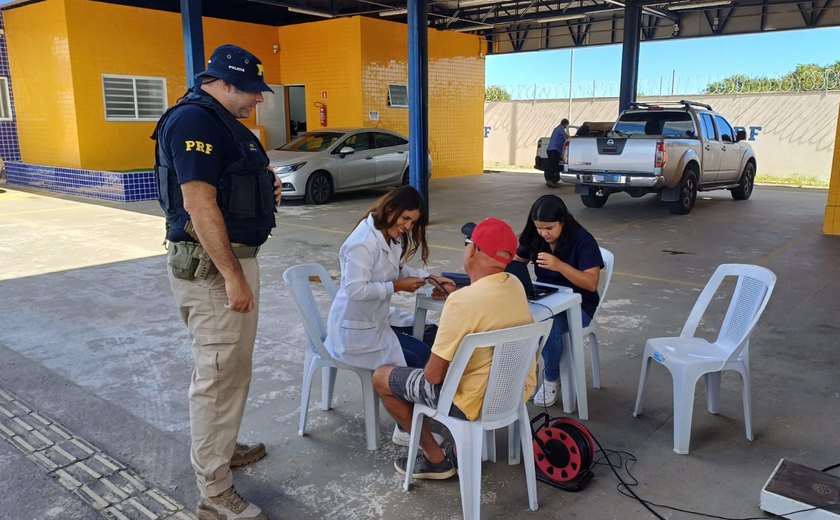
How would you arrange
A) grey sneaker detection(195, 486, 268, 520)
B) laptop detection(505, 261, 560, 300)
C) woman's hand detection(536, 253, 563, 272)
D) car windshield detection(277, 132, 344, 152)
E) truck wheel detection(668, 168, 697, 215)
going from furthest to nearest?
car windshield detection(277, 132, 344, 152), truck wheel detection(668, 168, 697, 215), woman's hand detection(536, 253, 563, 272), laptop detection(505, 261, 560, 300), grey sneaker detection(195, 486, 268, 520)

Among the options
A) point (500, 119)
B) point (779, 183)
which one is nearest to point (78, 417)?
point (779, 183)

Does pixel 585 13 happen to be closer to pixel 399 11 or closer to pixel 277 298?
pixel 399 11

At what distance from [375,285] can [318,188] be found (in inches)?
377

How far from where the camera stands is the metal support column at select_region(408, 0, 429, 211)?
9.36 m

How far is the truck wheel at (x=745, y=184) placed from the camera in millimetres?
13344

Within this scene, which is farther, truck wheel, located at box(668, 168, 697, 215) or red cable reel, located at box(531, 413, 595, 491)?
truck wheel, located at box(668, 168, 697, 215)

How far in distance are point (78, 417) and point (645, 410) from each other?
10.3 feet

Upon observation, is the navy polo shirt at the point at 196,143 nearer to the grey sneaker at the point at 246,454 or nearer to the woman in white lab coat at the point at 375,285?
the woman in white lab coat at the point at 375,285

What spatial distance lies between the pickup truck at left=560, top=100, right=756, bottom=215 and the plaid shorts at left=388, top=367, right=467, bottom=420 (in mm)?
8413

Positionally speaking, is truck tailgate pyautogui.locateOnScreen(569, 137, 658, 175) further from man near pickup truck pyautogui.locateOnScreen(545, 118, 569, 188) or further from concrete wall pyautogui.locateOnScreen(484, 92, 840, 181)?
concrete wall pyautogui.locateOnScreen(484, 92, 840, 181)

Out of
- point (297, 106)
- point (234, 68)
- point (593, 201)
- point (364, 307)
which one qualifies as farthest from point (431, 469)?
point (297, 106)

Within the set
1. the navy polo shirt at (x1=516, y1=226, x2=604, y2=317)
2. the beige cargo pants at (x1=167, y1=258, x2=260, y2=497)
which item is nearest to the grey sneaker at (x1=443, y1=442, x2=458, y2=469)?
the beige cargo pants at (x1=167, y1=258, x2=260, y2=497)

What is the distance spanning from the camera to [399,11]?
15.9m

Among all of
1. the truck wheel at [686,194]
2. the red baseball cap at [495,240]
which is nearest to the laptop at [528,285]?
the red baseball cap at [495,240]
